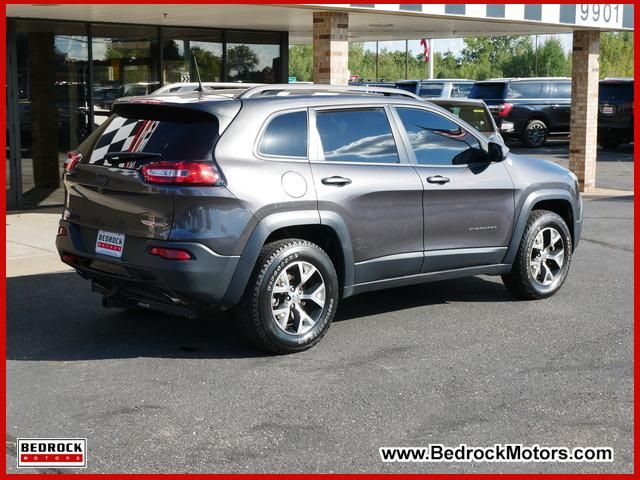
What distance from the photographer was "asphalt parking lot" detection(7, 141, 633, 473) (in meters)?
4.85

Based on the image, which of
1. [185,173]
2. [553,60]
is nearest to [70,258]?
[185,173]

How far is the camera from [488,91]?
2923 centimetres

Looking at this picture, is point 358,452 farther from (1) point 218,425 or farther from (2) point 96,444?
(2) point 96,444

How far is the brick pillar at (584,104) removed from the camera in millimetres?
16984

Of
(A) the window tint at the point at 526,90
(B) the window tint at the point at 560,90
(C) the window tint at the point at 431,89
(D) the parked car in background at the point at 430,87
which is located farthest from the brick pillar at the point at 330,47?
(C) the window tint at the point at 431,89

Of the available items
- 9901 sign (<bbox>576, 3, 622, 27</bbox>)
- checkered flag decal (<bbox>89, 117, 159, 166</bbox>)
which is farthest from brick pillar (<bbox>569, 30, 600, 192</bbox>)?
checkered flag decal (<bbox>89, 117, 159, 166</bbox>)

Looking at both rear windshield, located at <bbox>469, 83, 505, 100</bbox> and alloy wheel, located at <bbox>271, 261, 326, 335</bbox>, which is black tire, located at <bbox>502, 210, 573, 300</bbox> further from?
rear windshield, located at <bbox>469, 83, 505, 100</bbox>

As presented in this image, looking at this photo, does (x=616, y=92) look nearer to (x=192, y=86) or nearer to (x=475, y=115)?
(x=475, y=115)

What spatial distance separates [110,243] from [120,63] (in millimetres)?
9407

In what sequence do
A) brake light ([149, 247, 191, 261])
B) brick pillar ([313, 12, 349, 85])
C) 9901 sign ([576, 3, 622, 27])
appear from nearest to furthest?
brake light ([149, 247, 191, 261]) → brick pillar ([313, 12, 349, 85]) → 9901 sign ([576, 3, 622, 27])

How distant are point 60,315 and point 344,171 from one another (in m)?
2.58

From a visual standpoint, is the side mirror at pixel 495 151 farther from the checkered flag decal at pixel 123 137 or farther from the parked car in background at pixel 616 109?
the parked car in background at pixel 616 109

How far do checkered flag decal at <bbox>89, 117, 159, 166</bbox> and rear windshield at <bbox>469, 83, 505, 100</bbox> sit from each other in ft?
76.3

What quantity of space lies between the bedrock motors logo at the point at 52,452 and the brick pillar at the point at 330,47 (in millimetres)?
8056
